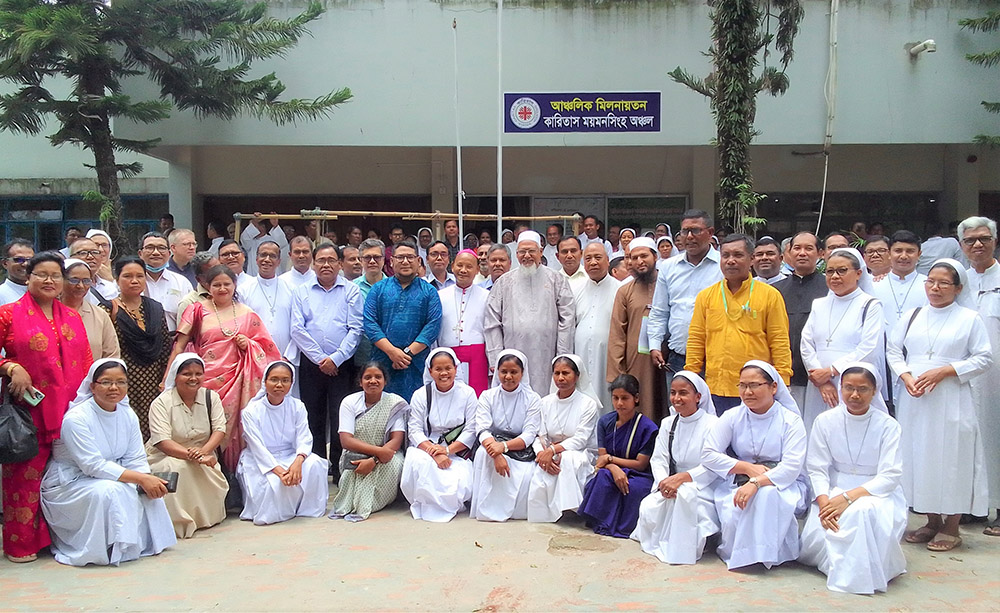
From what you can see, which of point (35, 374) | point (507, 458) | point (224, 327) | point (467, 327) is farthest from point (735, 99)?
point (35, 374)

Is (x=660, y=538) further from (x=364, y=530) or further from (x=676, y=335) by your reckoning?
(x=364, y=530)

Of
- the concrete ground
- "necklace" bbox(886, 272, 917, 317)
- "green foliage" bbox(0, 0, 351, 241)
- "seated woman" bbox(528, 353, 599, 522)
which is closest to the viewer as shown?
the concrete ground

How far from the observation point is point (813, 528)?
413 centimetres

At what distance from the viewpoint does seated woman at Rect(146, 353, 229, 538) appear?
492 cm

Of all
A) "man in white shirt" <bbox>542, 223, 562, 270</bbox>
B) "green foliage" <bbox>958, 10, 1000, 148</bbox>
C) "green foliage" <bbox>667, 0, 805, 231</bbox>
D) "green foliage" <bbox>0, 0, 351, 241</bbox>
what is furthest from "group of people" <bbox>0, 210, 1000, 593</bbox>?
"green foliage" <bbox>958, 10, 1000, 148</bbox>

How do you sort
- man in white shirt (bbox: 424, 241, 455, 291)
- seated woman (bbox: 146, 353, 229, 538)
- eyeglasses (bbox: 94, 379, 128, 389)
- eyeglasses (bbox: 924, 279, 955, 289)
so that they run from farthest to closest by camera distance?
man in white shirt (bbox: 424, 241, 455, 291), seated woman (bbox: 146, 353, 229, 538), eyeglasses (bbox: 924, 279, 955, 289), eyeglasses (bbox: 94, 379, 128, 389)

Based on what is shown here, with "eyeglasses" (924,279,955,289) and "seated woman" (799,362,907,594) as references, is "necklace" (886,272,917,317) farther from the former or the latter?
"seated woman" (799,362,907,594)

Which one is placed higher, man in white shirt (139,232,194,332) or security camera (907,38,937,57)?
security camera (907,38,937,57)

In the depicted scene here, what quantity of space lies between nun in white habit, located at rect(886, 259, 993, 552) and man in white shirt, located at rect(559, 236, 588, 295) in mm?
2322

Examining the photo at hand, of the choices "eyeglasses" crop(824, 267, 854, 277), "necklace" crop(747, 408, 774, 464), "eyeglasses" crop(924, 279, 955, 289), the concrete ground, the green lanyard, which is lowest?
the concrete ground

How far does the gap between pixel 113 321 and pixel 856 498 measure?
175 inches

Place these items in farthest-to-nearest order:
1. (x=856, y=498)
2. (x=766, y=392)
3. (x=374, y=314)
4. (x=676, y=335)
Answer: (x=374, y=314)
(x=676, y=335)
(x=766, y=392)
(x=856, y=498)

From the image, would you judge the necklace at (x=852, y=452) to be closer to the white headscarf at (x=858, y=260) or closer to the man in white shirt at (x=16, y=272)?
the white headscarf at (x=858, y=260)

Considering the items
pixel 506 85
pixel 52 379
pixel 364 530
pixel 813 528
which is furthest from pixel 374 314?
pixel 506 85
